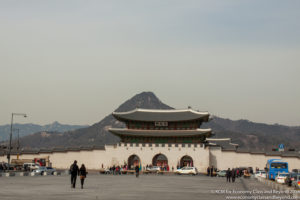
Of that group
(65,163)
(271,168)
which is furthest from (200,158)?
(271,168)

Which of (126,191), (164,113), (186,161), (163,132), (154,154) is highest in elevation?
(164,113)

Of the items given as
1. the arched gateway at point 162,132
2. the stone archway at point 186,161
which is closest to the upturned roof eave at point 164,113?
the arched gateway at point 162,132

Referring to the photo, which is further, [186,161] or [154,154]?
[186,161]

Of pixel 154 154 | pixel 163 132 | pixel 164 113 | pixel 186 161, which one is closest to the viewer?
→ pixel 154 154

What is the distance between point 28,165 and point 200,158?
92.2 feet

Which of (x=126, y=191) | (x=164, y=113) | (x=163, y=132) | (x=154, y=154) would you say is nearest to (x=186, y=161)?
(x=154, y=154)

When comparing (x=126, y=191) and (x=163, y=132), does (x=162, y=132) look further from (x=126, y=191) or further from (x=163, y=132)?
(x=126, y=191)

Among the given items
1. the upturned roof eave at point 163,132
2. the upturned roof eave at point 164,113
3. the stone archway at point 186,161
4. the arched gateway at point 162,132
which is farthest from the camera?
the upturned roof eave at point 164,113

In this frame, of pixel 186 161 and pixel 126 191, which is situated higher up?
pixel 186 161

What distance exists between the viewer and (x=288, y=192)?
22984 millimetres

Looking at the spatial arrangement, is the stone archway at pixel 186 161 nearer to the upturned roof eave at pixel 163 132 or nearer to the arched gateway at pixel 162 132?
the arched gateway at pixel 162 132

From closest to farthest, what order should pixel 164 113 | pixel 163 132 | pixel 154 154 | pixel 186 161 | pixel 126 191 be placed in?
pixel 126 191 → pixel 154 154 → pixel 186 161 → pixel 163 132 → pixel 164 113

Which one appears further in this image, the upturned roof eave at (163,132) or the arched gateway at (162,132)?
the arched gateway at (162,132)

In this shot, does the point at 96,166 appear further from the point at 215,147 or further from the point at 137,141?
the point at 215,147
